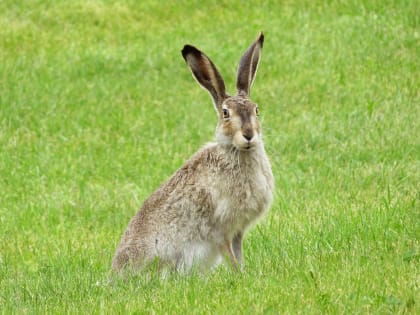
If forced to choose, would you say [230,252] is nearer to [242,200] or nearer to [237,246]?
[237,246]

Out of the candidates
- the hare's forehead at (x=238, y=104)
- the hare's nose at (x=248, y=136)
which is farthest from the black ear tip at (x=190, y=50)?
the hare's nose at (x=248, y=136)

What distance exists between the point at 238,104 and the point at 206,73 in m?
0.48

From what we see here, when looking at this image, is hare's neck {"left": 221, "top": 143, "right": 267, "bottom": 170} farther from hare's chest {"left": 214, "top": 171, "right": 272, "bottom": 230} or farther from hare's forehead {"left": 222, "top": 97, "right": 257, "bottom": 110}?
hare's forehead {"left": 222, "top": 97, "right": 257, "bottom": 110}

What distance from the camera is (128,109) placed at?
13328mm

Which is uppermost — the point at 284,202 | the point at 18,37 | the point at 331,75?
the point at 18,37

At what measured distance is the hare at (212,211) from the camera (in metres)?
6.49

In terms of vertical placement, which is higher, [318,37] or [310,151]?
[318,37]

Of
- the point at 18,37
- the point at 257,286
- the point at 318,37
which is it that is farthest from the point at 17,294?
the point at 18,37

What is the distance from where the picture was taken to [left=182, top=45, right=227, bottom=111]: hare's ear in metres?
6.71

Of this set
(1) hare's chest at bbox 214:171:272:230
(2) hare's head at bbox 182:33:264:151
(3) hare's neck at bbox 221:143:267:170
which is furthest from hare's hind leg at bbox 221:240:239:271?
(2) hare's head at bbox 182:33:264:151

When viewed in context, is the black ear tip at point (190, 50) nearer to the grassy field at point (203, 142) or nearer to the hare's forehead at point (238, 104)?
the hare's forehead at point (238, 104)

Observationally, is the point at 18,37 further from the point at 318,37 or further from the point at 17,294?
the point at 17,294

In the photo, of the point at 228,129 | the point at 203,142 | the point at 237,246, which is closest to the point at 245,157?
the point at 228,129

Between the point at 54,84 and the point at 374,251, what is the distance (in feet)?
28.6
